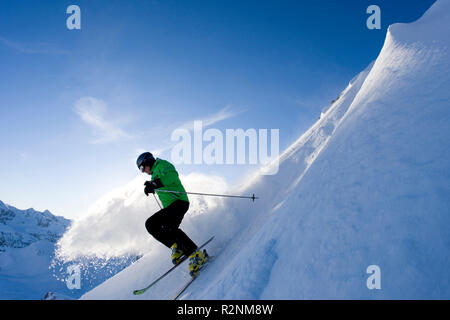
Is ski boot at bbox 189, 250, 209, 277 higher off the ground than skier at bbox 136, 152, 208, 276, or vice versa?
skier at bbox 136, 152, 208, 276

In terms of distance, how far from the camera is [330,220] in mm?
2695

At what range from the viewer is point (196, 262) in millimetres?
5500

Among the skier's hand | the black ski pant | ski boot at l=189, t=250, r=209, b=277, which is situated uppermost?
the skier's hand

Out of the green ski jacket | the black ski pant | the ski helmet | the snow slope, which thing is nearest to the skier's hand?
the green ski jacket

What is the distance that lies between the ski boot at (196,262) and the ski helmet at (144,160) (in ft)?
8.62

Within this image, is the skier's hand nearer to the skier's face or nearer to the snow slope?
the skier's face

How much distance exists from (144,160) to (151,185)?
84 centimetres

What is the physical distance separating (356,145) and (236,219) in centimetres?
439

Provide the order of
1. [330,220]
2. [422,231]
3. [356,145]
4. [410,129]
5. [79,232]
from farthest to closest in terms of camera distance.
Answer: [79,232] → [356,145] → [410,129] → [330,220] → [422,231]

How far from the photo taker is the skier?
5344mm

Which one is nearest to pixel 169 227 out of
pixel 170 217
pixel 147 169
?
pixel 170 217
